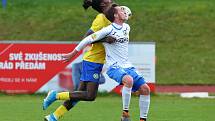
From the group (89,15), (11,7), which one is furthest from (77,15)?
(11,7)

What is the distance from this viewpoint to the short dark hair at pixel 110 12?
41.2 feet

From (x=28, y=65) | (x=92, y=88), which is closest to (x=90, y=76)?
(x=92, y=88)

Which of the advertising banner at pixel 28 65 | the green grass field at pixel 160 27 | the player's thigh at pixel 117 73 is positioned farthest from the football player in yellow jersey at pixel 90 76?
the green grass field at pixel 160 27

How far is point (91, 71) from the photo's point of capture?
12.8 m

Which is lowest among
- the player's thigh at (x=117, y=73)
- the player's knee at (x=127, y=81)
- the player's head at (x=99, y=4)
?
the player's knee at (x=127, y=81)

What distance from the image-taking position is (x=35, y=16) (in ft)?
107

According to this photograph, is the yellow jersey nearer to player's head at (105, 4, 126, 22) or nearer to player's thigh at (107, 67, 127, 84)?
player's head at (105, 4, 126, 22)

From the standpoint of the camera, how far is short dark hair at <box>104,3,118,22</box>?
12.6m

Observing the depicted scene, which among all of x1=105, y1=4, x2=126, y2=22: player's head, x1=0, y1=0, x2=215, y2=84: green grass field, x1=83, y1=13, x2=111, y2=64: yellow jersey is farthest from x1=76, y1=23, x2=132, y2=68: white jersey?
x1=0, y1=0, x2=215, y2=84: green grass field

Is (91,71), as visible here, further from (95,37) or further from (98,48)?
(95,37)

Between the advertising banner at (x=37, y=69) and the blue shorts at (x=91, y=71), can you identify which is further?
the advertising banner at (x=37, y=69)

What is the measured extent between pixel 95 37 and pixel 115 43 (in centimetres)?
34

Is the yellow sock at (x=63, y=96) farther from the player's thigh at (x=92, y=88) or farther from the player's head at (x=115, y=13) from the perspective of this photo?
the player's head at (x=115, y=13)

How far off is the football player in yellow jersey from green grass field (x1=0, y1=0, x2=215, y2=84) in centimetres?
1375
